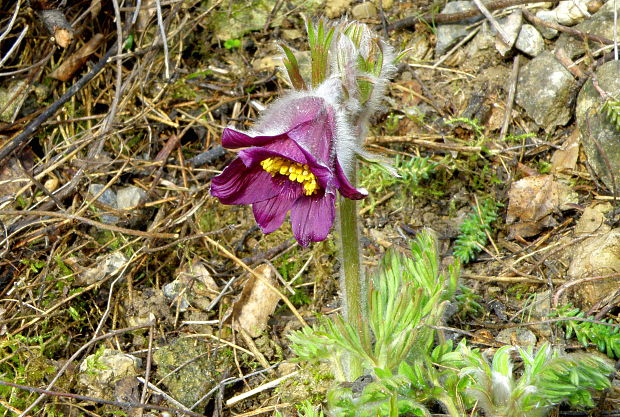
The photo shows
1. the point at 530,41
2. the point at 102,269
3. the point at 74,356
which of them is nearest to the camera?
the point at 74,356

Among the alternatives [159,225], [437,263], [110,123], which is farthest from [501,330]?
[110,123]

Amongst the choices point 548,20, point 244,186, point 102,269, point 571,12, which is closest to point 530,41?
point 548,20

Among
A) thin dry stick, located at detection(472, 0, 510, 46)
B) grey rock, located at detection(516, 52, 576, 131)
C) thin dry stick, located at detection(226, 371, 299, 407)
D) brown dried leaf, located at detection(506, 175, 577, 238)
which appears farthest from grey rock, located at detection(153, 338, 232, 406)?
thin dry stick, located at detection(472, 0, 510, 46)

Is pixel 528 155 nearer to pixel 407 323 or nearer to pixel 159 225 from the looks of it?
pixel 407 323

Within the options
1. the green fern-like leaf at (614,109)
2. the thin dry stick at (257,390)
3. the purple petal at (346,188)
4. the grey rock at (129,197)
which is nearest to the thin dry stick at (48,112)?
the grey rock at (129,197)

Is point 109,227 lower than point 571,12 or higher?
lower

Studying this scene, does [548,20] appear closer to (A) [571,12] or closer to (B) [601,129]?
(A) [571,12]

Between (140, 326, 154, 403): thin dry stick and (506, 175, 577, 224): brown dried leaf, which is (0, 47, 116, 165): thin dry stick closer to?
(140, 326, 154, 403): thin dry stick
